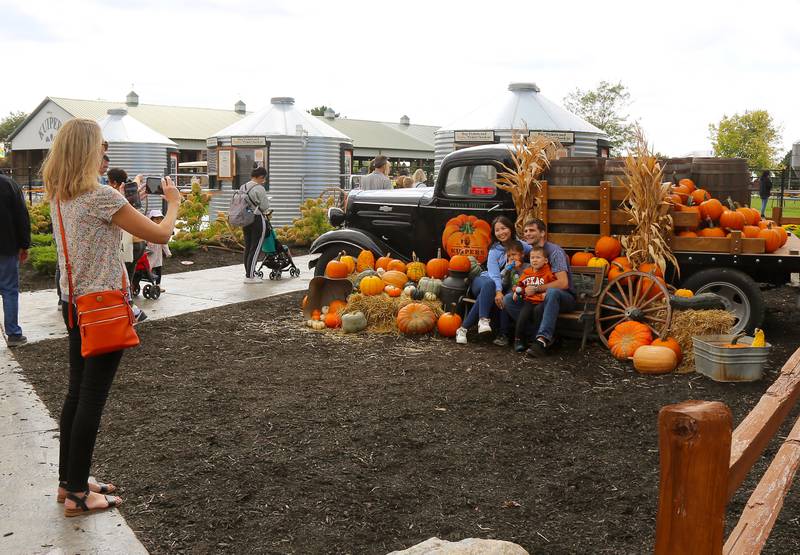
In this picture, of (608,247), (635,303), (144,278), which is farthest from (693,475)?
(144,278)

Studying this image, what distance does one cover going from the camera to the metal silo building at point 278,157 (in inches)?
942

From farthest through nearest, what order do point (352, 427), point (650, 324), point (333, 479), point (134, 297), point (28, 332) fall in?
1. point (134, 297)
2. point (28, 332)
3. point (650, 324)
4. point (352, 427)
5. point (333, 479)

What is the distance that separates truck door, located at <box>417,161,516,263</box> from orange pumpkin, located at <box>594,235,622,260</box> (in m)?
1.24

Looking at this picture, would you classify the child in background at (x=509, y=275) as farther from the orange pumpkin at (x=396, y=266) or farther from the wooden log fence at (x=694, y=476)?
the wooden log fence at (x=694, y=476)

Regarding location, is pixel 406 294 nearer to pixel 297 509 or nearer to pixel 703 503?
pixel 297 509

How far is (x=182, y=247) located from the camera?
15.9m

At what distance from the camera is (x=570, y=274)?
26.0 ft

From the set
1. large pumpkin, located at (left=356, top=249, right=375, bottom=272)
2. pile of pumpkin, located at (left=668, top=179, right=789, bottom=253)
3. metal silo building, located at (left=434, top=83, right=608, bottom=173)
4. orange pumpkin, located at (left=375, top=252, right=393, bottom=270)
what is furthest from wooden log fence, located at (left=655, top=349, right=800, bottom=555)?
metal silo building, located at (left=434, top=83, right=608, bottom=173)

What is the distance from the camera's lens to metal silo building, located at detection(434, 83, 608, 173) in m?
21.0

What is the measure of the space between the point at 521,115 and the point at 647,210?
1385 centimetres

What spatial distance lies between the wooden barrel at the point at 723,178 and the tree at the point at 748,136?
4676 cm

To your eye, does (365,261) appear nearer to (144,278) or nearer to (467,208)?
(467,208)

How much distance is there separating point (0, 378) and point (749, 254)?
23.8 feet

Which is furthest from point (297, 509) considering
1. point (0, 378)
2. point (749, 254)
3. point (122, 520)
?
point (749, 254)
